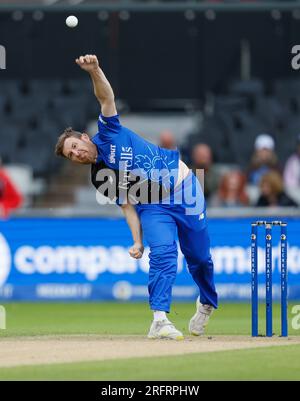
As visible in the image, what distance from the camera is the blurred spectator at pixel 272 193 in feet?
61.6

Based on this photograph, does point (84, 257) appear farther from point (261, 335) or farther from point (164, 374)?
point (164, 374)

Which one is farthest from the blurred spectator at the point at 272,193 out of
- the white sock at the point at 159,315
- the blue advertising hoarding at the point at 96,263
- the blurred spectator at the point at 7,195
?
the white sock at the point at 159,315

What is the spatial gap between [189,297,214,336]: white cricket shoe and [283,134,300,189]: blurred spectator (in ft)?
27.6

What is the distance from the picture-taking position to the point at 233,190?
19.6 metres

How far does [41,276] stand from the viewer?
1797cm

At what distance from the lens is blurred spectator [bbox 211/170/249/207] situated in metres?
19.6

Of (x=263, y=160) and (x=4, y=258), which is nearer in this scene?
(x=4, y=258)

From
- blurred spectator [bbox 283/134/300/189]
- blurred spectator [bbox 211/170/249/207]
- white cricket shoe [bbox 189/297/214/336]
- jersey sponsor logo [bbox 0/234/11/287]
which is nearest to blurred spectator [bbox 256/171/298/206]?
blurred spectator [bbox 211/170/249/207]

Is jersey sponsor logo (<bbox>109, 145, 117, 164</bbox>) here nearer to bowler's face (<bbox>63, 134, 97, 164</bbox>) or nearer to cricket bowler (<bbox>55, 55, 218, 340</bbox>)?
cricket bowler (<bbox>55, 55, 218, 340</bbox>)

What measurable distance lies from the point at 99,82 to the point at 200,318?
254 cm

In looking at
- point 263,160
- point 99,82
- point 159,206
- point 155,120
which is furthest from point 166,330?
point 155,120

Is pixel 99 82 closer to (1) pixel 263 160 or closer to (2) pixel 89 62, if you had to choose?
(2) pixel 89 62

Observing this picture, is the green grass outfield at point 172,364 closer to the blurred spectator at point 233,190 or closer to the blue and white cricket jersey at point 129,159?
the blue and white cricket jersey at point 129,159

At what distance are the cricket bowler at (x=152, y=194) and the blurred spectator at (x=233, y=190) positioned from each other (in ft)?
25.6
